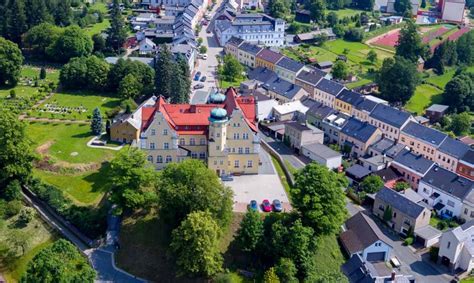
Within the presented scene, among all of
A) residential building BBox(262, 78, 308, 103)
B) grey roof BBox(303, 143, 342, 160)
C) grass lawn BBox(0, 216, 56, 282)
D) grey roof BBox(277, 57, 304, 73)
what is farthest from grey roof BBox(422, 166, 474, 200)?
grass lawn BBox(0, 216, 56, 282)

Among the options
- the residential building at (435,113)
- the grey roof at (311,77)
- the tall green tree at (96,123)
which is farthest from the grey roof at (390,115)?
the tall green tree at (96,123)

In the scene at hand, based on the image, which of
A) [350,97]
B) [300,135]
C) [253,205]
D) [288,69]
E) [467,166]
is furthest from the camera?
[288,69]

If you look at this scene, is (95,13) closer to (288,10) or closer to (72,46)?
(72,46)

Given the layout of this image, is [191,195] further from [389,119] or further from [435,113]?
[435,113]

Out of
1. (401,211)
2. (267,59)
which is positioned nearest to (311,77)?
(267,59)

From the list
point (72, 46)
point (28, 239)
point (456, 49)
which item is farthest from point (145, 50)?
point (456, 49)

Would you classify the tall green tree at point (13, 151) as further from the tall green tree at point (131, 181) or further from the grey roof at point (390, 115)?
the grey roof at point (390, 115)

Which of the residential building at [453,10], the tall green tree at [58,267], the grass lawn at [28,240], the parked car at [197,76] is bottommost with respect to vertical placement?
the grass lawn at [28,240]

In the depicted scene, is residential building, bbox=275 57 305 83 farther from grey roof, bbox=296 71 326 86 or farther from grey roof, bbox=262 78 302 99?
grey roof, bbox=262 78 302 99

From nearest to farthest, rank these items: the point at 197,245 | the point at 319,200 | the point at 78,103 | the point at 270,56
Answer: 1. the point at 197,245
2. the point at 319,200
3. the point at 78,103
4. the point at 270,56
